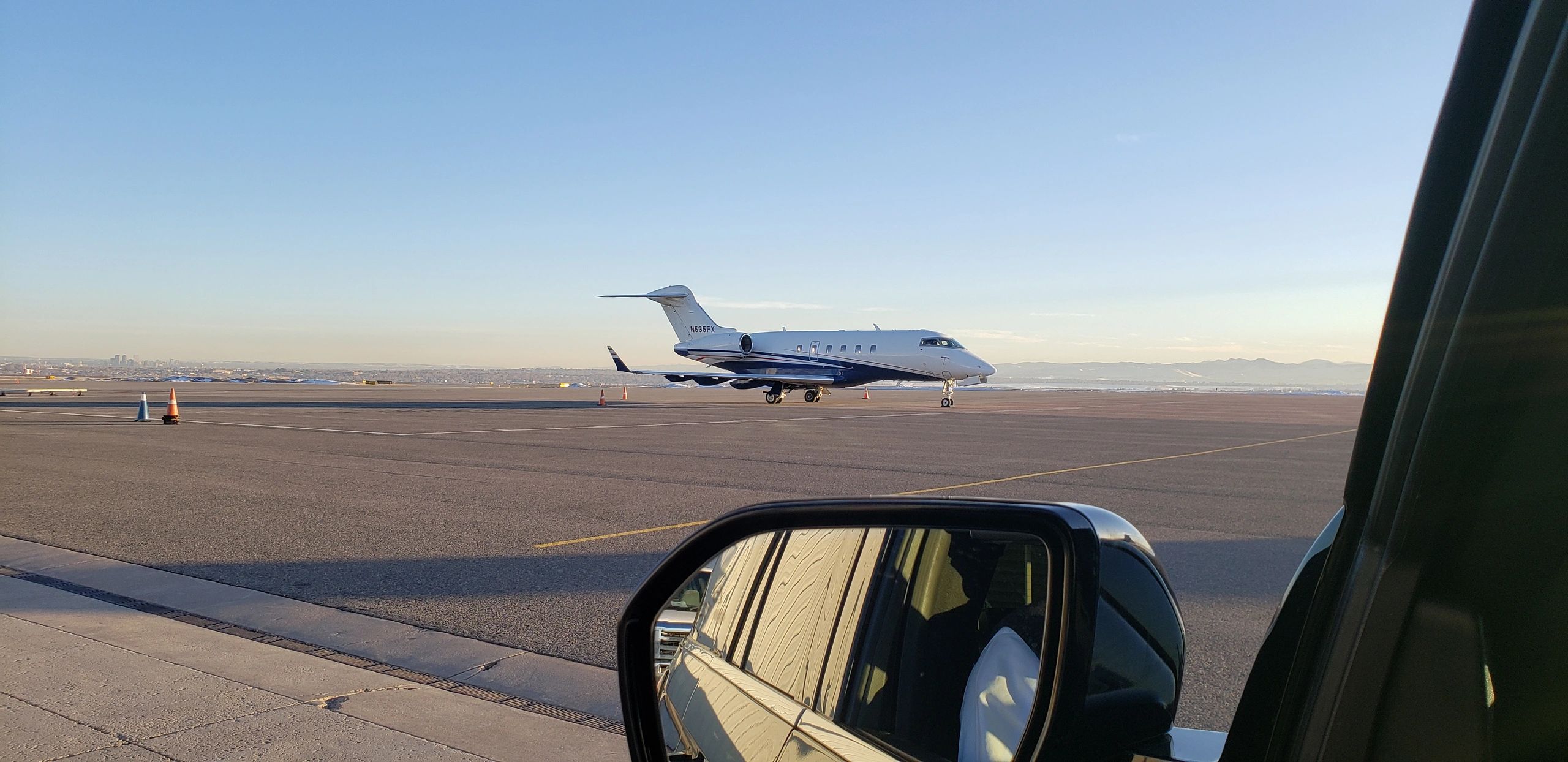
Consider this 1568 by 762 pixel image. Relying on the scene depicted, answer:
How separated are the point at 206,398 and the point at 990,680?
3957cm

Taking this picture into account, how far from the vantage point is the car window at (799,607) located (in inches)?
78.8

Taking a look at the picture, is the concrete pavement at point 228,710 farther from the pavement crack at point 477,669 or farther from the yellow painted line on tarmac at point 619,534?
the yellow painted line on tarmac at point 619,534

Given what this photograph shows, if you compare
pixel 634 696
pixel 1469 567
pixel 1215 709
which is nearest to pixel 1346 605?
pixel 1469 567

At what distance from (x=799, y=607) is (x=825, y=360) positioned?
115 feet

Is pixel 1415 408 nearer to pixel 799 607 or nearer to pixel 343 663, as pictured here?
pixel 799 607

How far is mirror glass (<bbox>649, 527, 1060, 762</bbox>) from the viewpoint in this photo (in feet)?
5.35

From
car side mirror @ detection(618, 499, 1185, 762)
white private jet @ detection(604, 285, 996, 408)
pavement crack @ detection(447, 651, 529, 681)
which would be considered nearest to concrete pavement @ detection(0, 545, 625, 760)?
pavement crack @ detection(447, 651, 529, 681)

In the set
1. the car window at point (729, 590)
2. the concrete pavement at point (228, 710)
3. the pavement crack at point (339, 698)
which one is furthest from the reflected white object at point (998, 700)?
the pavement crack at point (339, 698)

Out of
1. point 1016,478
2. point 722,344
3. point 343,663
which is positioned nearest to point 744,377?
point 722,344

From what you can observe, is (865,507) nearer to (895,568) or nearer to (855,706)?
(895,568)

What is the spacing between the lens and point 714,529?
2.23 metres

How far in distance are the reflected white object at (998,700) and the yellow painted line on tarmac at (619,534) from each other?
249 inches

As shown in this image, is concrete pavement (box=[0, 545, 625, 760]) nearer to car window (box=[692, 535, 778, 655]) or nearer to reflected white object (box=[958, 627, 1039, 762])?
car window (box=[692, 535, 778, 655])

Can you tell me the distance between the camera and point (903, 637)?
184cm
